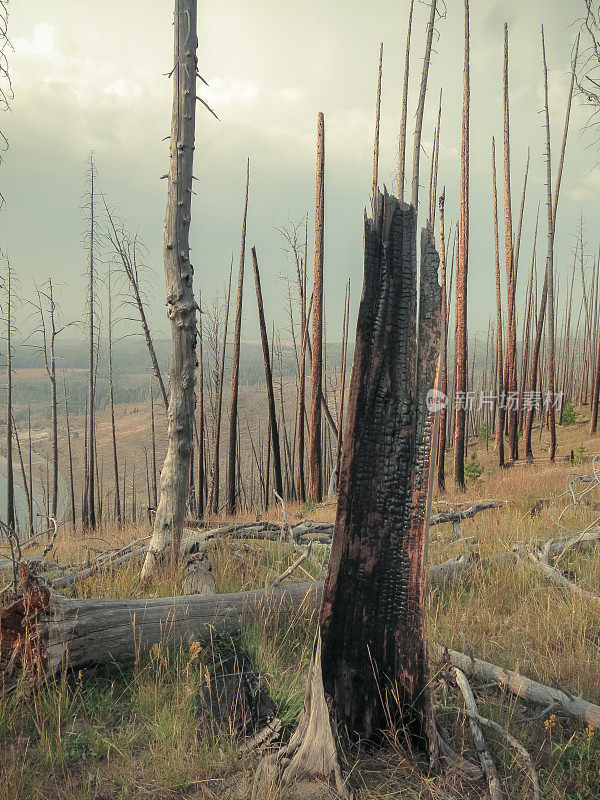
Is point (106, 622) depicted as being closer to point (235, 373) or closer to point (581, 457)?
point (235, 373)

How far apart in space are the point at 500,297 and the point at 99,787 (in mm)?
17612

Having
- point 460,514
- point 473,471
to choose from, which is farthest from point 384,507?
point 473,471

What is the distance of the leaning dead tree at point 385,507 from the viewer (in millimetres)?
2312

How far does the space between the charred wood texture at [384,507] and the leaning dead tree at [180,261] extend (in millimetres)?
3165

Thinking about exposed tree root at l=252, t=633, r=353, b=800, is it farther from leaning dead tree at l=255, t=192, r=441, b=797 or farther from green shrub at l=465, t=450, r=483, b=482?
green shrub at l=465, t=450, r=483, b=482

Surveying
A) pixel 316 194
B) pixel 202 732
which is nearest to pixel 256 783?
pixel 202 732

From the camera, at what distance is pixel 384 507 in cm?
231

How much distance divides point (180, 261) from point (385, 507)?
3.86 m

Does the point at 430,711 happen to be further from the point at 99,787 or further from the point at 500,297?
the point at 500,297

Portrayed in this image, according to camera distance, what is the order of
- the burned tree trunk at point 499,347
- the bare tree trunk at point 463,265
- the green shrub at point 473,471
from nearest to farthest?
the bare tree trunk at point 463,265
the green shrub at point 473,471
the burned tree trunk at point 499,347

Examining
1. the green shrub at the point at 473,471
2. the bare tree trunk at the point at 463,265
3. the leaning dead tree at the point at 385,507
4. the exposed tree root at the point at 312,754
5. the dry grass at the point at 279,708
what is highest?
the bare tree trunk at the point at 463,265

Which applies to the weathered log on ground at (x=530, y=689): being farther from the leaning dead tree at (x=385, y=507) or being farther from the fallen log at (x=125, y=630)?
the leaning dead tree at (x=385, y=507)

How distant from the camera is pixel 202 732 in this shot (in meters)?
2.43

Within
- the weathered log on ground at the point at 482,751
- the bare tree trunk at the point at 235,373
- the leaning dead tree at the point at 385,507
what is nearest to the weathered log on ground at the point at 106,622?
the leaning dead tree at the point at 385,507
